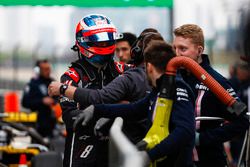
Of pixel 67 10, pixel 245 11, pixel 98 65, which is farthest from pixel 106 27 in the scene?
pixel 67 10

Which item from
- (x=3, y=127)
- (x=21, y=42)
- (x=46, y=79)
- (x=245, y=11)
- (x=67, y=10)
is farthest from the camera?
(x=67, y=10)

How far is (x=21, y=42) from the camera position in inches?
1203

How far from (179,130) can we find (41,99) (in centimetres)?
1214

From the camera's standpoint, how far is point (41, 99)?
1812 cm

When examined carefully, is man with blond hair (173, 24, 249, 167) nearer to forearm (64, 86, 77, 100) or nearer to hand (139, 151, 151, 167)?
forearm (64, 86, 77, 100)

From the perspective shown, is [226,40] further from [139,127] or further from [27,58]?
[139,127]

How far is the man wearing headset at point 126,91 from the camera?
713 cm

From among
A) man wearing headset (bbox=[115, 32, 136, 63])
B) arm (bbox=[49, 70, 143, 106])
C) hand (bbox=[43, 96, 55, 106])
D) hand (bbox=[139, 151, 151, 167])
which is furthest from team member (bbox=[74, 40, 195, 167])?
hand (bbox=[43, 96, 55, 106])

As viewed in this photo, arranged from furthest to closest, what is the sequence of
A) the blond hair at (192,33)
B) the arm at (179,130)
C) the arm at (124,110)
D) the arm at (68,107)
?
the arm at (68,107) < the blond hair at (192,33) < the arm at (124,110) < the arm at (179,130)

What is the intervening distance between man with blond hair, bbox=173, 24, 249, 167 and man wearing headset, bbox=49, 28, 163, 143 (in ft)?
0.69

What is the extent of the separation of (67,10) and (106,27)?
28901 mm

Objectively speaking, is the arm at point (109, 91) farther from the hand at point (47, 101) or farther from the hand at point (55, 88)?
the hand at point (47, 101)

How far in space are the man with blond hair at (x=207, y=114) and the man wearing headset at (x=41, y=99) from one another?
1051 cm

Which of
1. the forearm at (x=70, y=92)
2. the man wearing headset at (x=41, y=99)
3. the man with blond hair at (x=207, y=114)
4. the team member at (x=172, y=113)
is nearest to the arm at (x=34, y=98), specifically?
the man wearing headset at (x=41, y=99)
